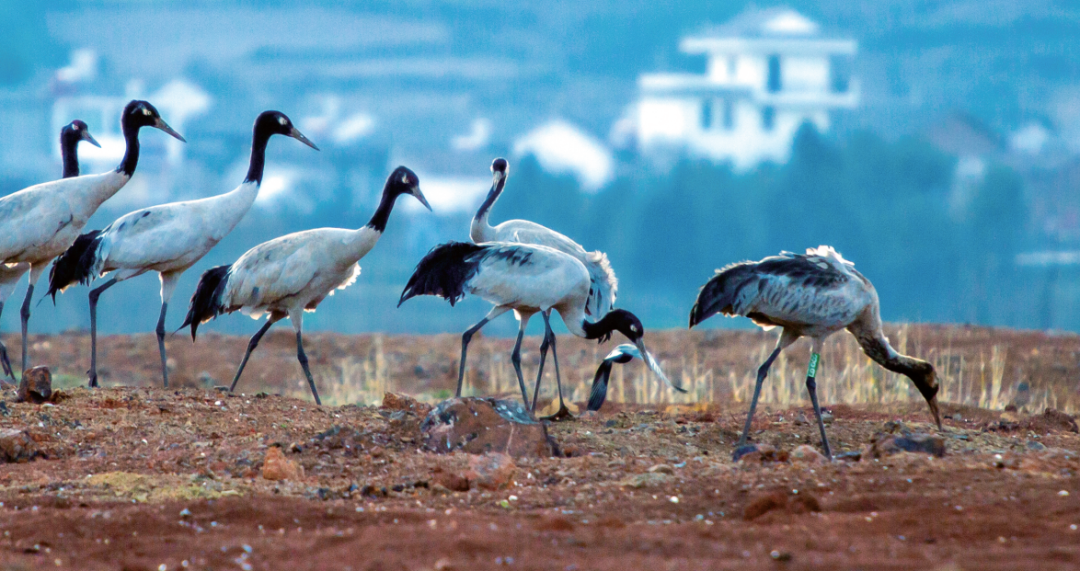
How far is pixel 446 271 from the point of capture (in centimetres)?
809

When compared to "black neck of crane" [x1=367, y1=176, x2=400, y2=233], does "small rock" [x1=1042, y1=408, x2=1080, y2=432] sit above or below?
below

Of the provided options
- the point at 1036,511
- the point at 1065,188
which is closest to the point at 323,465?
the point at 1036,511

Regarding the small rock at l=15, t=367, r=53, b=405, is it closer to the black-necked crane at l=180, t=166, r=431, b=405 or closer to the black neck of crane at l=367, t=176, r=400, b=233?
the black-necked crane at l=180, t=166, r=431, b=405

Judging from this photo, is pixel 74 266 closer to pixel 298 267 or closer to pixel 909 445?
pixel 298 267

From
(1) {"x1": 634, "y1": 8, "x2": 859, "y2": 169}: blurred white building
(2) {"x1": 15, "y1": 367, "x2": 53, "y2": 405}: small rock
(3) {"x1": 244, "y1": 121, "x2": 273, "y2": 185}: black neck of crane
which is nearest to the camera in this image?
(2) {"x1": 15, "y1": 367, "x2": 53, "y2": 405}: small rock

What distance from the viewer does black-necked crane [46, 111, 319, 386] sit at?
8680 mm

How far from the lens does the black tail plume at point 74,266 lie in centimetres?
904

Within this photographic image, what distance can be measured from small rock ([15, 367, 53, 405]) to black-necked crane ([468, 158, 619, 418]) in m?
2.60

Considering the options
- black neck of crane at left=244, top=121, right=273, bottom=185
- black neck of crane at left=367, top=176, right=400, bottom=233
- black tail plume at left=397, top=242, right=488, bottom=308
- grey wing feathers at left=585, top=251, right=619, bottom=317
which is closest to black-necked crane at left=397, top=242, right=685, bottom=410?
black tail plume at left=397, top=242, right=488, bottom=308

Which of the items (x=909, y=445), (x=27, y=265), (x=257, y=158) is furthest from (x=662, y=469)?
(x=27, y=265)

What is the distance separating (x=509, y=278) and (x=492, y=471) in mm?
2799

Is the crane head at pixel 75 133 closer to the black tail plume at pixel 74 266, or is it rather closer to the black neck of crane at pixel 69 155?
the black neck of crane at pixel 69 155

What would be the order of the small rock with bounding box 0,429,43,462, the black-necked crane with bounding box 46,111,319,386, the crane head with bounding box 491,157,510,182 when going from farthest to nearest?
the crane head with bounding box 491,157,510,182 < the black-necked crane with bounding box 46,111,319,386 < the small rock with bounding box 0,429,43,462

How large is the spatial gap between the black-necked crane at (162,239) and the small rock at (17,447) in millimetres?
2700
